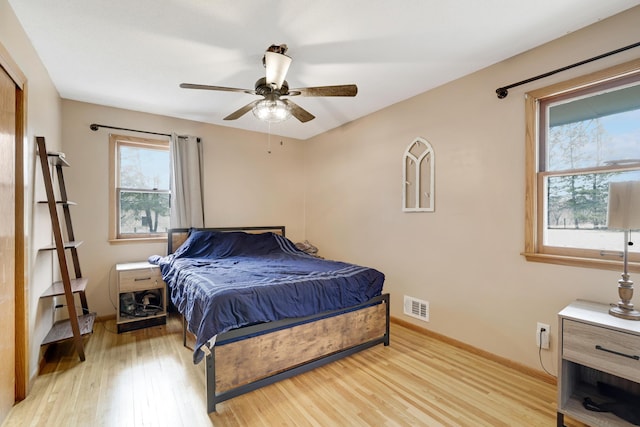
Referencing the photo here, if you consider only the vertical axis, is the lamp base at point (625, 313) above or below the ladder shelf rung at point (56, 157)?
below

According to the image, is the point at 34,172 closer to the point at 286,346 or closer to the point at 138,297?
the point at 138,297

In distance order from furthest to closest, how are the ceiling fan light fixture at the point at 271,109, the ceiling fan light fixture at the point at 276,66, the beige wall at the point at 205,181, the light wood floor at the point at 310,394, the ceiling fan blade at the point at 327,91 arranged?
the beige wall at the point at 205,181 → the ceiling fan light fixture at the point at 271,109 → the ceiling fan blade at the point at 327,91 → the ceiling fan light fixture at the point at 276,66 → the light wood floor at the point at 310,394

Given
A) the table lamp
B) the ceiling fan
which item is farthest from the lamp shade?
the ceiling fan

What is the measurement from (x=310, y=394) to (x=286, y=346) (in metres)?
0.36

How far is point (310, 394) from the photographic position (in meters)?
2.09

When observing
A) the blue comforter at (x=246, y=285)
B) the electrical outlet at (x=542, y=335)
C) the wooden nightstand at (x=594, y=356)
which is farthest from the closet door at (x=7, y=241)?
the electrical outlet at (x=542, y=335)

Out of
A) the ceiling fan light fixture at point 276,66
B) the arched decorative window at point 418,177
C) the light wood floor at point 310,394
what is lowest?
the light wood floor at point 310,394

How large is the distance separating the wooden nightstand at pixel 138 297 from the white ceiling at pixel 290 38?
1935 millimetres

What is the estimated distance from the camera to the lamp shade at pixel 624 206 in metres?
1.60

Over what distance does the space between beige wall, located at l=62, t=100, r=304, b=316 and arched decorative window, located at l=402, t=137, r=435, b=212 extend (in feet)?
7.21

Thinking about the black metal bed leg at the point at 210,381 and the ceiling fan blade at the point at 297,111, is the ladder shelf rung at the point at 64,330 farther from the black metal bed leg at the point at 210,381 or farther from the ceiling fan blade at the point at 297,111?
the ceiling fan blade at the point at 297,111

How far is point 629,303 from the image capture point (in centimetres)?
173

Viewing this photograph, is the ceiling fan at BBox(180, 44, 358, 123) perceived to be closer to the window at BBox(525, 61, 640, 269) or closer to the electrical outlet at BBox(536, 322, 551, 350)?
the window at BBox(525, 61, 640, 269)

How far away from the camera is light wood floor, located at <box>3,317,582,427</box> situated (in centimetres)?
183
